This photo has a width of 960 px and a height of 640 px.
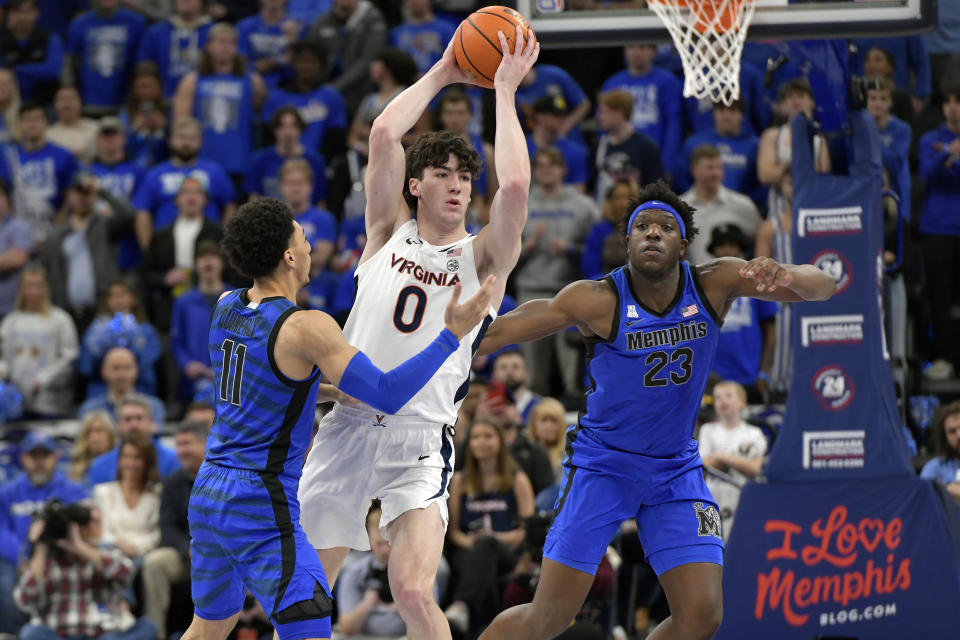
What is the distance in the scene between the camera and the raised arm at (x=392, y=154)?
21.2 feet

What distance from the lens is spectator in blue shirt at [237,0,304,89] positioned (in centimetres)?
1478

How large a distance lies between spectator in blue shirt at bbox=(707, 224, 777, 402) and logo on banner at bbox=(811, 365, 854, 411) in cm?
232

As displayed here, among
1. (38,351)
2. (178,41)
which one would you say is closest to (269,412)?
(38,351)

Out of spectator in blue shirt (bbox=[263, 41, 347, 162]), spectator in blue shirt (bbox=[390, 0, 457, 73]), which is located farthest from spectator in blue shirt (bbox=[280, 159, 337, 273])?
spectator in blue shirt (bbox=[390, 0, 457, 73])

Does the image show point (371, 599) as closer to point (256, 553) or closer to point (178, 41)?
point (256, 553)

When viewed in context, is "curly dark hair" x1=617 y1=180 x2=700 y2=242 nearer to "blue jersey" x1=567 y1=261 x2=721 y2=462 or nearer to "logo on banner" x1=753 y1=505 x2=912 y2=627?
"blue jersey" x1=567 y1=261 x2=721 y2=462

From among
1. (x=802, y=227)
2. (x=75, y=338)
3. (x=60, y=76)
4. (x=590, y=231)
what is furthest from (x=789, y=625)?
(x=60, y=76)

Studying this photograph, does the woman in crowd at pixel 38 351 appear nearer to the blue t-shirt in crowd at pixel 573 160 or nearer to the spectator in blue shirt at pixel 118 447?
the spectator in blue shirt at pixel 118 447

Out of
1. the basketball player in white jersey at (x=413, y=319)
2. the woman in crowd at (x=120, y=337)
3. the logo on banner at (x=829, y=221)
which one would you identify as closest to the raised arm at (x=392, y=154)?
the basketball player in white jersey at (x=413, y=319)

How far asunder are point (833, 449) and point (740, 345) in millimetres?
2549

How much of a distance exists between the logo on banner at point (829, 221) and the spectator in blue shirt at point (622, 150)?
316cm

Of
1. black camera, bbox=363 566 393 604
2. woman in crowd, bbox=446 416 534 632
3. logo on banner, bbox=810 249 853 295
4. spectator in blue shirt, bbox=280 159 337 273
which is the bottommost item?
black camera, bbox=363 566 393 604

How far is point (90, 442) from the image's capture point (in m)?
11.1

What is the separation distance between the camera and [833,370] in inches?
354
